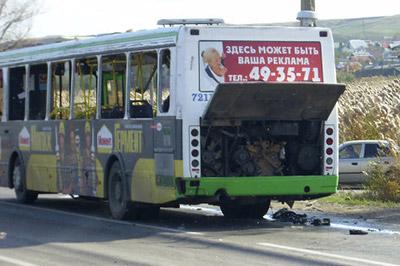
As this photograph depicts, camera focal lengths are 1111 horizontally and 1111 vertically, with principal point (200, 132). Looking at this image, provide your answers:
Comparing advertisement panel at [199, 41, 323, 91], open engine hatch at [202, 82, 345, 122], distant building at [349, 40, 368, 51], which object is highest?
distant building at [349, 40, 368, 51]

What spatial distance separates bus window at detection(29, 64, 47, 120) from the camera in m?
21.6

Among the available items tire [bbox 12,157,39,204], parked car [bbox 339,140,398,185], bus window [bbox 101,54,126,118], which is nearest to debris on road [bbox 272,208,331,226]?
bus window [bbox 101,54,126,118]

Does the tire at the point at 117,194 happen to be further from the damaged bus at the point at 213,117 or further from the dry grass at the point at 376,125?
the dry grass at the point at 376,125

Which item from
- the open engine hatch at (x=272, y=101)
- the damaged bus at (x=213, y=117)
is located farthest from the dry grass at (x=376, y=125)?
the open engine hatch at (x=272, y=101)

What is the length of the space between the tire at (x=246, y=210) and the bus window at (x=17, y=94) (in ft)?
18.5

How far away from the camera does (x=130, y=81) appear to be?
60.1 feet

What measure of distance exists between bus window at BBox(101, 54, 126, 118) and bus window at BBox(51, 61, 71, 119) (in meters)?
1.42

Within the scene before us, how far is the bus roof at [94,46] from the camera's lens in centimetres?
1736

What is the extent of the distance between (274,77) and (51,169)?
5844 mm

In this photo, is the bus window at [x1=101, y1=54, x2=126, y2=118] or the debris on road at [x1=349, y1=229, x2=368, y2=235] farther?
the bus window at [x1=101, y1=54, x2=126, y2=118]

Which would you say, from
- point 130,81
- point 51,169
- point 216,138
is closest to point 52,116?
point 51,169

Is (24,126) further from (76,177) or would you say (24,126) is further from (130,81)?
(130,81)

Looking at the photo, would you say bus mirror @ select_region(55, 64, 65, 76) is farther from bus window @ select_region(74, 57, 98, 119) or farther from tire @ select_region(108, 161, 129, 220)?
tire @ select_region(108, 161, 129, 220)

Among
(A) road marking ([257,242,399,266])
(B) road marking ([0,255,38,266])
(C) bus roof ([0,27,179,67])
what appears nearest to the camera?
(A) road marking ([257,242,399,266])
